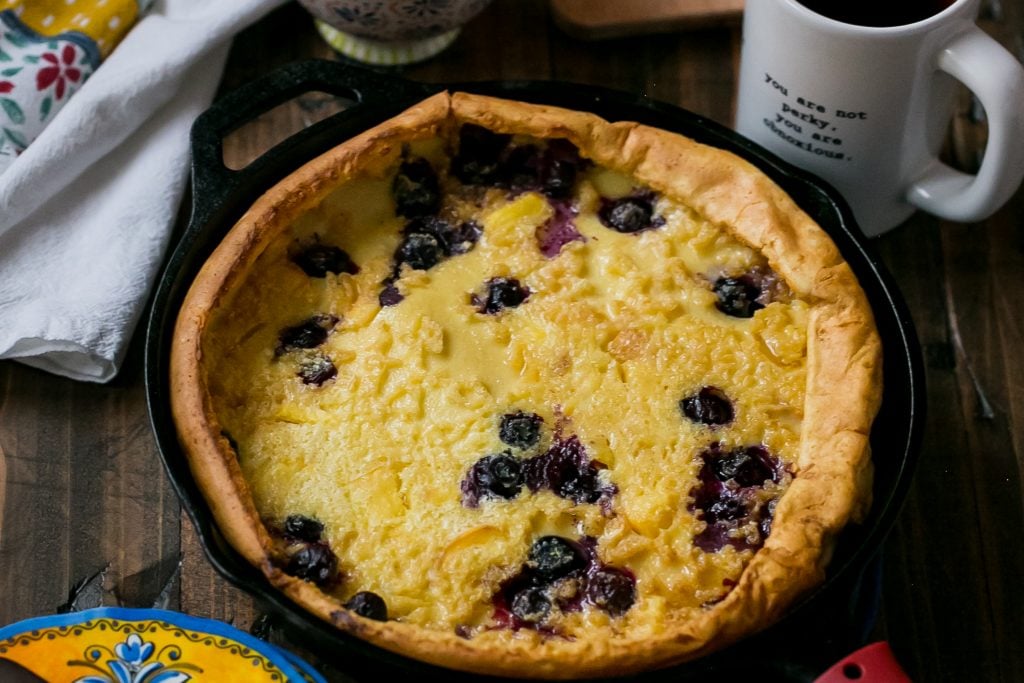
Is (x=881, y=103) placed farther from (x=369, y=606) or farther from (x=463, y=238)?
(x=369, y=606)

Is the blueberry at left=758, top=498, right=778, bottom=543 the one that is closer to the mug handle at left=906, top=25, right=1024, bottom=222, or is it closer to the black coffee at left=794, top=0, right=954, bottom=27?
the mug handle at left=906, top=25, right=1024, bottom=222

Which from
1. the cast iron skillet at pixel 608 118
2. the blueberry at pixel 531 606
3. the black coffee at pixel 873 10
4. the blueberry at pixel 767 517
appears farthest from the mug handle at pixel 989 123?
the blueberry at pixel 531 606

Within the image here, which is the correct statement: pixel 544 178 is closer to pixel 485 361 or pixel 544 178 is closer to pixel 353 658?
pixel 485 361

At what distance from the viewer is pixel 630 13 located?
2781mm

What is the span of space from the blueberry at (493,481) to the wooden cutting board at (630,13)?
3.91 feet

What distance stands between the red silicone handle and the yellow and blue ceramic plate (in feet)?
2.54

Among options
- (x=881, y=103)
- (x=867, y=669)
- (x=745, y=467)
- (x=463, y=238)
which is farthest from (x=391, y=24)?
(x=867, y=669)

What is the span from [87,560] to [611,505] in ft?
3.11

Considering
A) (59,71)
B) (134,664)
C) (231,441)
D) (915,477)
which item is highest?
(59,71)

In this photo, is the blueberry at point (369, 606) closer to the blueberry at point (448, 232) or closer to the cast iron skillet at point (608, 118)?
the cast iron skillet at point (608, 118)

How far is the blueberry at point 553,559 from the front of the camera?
1.89 meters

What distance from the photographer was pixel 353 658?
1.80m

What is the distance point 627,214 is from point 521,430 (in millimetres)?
455

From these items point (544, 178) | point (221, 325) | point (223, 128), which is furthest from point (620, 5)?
point (221, 325)
